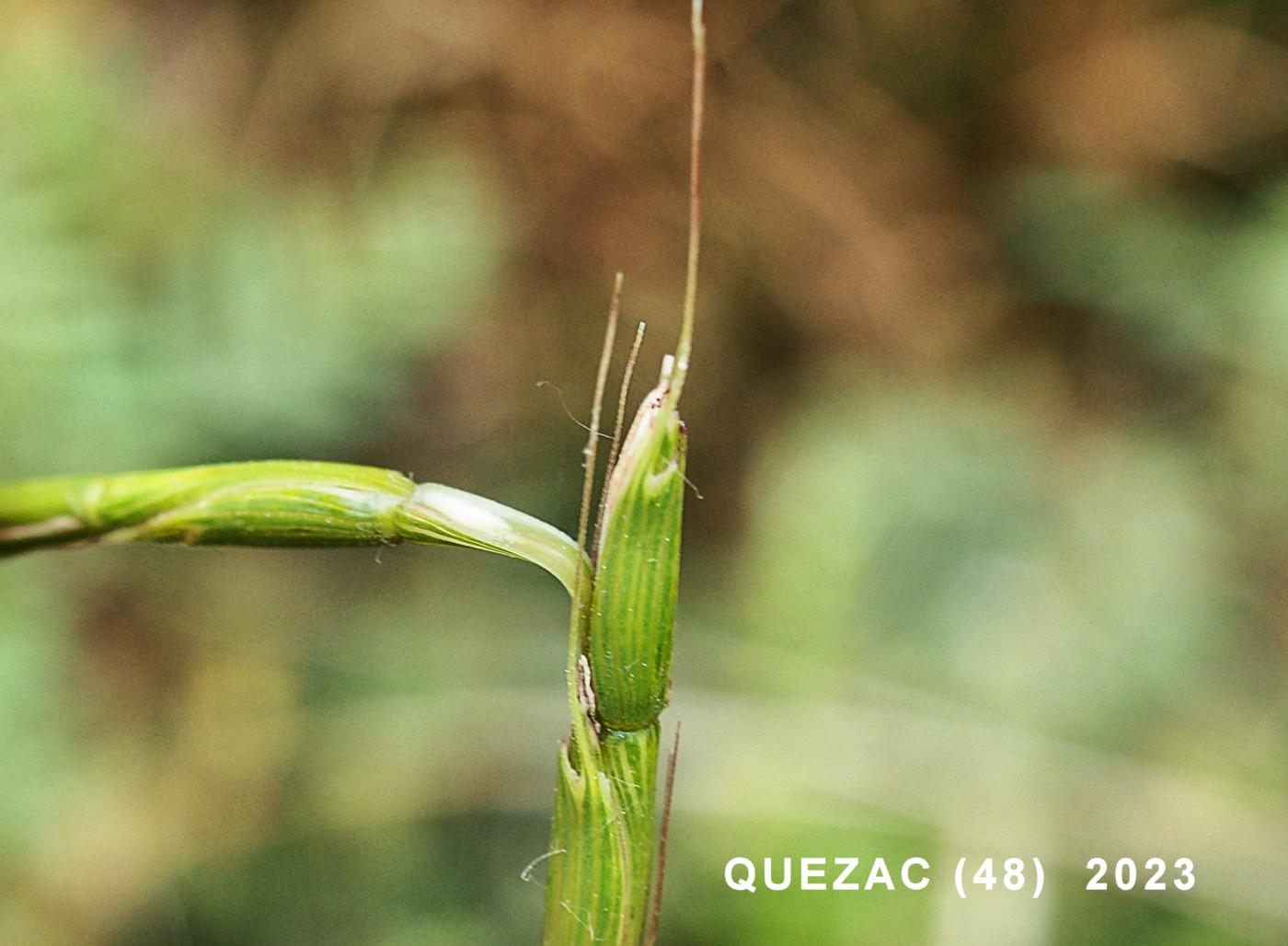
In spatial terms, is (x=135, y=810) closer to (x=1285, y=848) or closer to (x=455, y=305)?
(x=455, y=305)

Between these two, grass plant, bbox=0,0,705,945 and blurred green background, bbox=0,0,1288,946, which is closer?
grass plant, bbox=0,0,705,945

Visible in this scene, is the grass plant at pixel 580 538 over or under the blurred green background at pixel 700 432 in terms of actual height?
under

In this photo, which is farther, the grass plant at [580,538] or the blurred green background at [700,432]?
the blurred green background at [700,432]

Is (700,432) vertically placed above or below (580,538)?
above

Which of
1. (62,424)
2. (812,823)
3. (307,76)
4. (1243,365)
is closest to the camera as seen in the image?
(62,424)

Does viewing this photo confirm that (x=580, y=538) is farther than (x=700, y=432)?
No

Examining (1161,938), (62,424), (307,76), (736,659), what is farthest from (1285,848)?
(307,76)

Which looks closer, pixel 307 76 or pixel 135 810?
pixel 135 810

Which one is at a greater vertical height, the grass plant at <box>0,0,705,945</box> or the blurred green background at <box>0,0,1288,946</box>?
the blurred green background at <box>0,0,1288,946</box>
